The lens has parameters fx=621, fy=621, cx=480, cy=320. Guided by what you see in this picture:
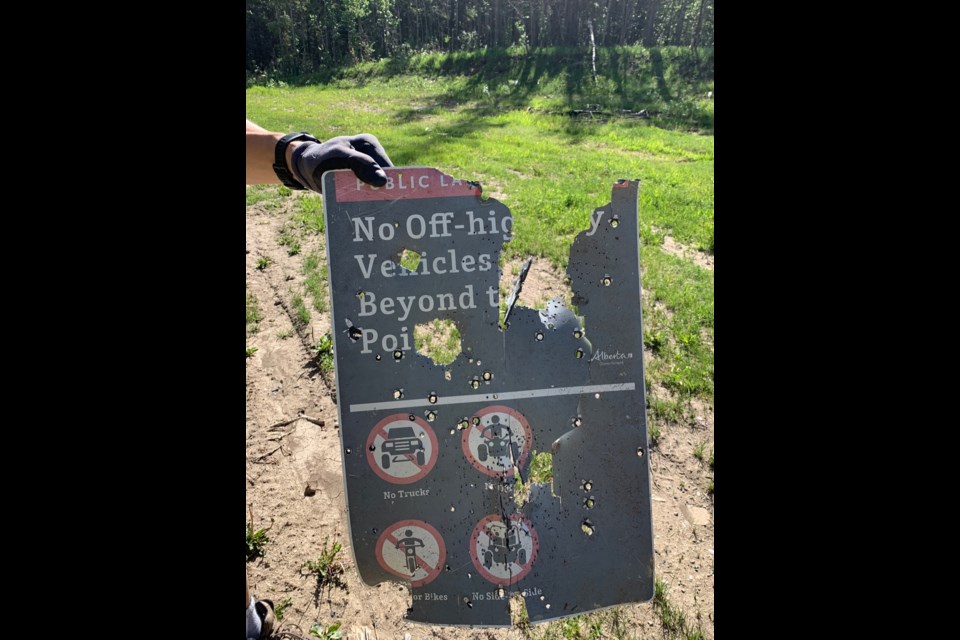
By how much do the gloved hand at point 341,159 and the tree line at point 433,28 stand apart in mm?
20696

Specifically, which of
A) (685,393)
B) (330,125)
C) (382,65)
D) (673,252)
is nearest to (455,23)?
(382,65)

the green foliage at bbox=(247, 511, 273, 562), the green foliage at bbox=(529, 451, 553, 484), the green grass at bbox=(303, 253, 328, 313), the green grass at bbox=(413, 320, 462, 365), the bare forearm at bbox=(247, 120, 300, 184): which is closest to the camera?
the bare forearm at bbox=(247, 120, 300, 184)

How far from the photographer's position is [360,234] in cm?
175

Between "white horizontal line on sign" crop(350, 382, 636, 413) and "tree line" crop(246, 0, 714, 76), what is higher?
"tree line" crop(246, 0, 714, 76)

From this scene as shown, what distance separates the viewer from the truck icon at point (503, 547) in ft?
5.92

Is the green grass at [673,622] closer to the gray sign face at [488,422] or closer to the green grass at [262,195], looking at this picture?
the gray sign face at [488,422]

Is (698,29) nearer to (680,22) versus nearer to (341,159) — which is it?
(680,22)

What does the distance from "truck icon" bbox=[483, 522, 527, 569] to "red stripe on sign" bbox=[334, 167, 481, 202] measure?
0.97 metres

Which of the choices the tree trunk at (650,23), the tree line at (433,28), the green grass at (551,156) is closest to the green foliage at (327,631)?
the green grass at (551,156)

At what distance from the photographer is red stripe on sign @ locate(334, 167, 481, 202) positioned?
1733 mm

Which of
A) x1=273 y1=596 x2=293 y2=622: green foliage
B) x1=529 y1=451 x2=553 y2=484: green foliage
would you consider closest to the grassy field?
x1=529 y1=451 x2=553 y2=484: green foliage

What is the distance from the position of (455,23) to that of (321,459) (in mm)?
23174

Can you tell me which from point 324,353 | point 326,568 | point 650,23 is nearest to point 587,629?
point 326,568

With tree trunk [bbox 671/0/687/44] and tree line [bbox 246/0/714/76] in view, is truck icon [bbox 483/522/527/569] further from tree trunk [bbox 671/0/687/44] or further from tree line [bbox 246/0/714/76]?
tree trunk [bbox 671/0/687/44]
